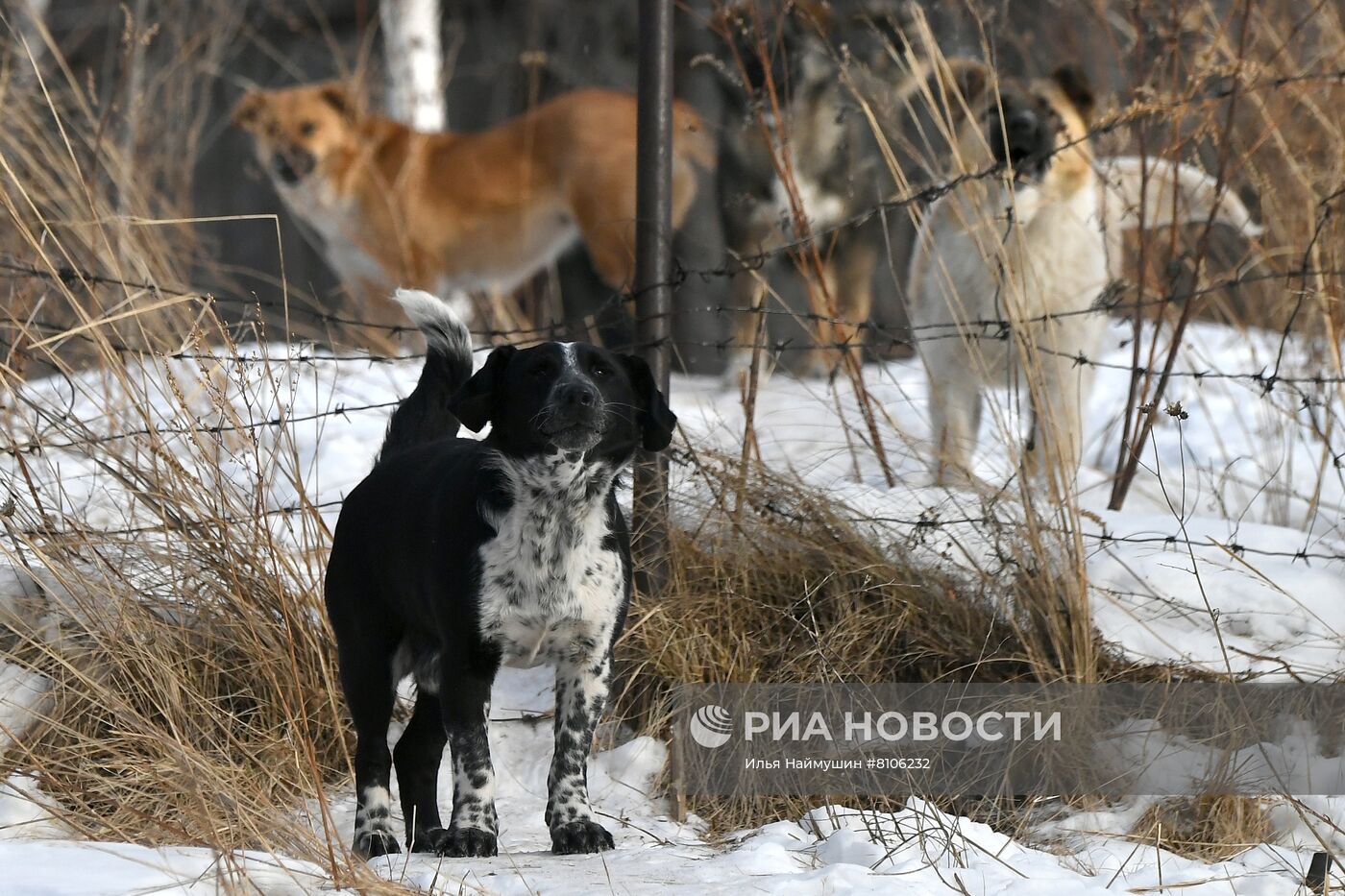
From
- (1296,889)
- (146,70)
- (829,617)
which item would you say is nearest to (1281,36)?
(829,617)

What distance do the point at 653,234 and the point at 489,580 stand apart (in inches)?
53.8

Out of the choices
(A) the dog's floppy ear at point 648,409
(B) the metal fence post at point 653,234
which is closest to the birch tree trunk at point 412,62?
(B) the metal fence post at point 653,234

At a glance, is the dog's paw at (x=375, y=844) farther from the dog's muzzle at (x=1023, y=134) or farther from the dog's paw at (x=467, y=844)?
the dog's muzzle at (x=1023, y=134)

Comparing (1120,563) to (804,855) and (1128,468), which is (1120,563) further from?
(804,855)

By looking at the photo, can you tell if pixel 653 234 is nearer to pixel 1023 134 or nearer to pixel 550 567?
pixel 550 567

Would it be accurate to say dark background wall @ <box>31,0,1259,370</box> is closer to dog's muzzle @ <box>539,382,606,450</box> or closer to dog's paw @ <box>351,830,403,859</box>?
dog's paw @ <box>351,830,403,859</box>

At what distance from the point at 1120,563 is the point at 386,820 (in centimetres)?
179

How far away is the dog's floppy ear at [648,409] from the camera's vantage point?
2713 mm

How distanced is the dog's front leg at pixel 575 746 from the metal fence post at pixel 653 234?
35.6 inches

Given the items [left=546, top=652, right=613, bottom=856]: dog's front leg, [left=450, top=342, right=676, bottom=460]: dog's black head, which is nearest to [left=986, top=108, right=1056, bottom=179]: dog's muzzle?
[left=450, top=342, right=676, bottom=460]: dog's black head

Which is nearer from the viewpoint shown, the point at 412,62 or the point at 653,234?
the point at 653,234

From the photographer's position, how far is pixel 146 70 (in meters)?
10.7

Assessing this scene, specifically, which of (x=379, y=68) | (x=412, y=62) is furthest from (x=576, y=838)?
(x=379, y=68)

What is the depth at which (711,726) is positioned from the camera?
3.27 m
